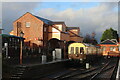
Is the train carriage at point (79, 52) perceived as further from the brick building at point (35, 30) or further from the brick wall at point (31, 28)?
the brick wall at point (31, 28)

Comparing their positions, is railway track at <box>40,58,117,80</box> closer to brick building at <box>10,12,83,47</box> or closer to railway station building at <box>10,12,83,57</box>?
railway station building at <box>10,12,83,57</box>

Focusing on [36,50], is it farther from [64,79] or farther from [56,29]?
[56,29]

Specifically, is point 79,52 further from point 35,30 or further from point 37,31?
point 35,30

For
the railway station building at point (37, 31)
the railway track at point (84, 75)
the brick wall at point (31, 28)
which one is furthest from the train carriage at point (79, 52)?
the brick wall at point (31, 28)

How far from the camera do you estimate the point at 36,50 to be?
20781 millimetres

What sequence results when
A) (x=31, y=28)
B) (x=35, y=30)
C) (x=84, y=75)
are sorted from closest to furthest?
(x=84, y=75) < (x=35, y=30) < (x=31, y=28)

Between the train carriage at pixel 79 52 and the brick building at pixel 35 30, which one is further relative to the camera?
the brick building at pixel 35 30

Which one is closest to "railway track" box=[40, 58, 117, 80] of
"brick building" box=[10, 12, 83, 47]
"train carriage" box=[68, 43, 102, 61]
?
"train carriage" box=[68, 43, 102, 61]

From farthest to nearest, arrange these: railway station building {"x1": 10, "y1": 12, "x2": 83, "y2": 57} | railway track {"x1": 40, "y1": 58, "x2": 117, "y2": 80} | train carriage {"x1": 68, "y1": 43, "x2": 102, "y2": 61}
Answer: railway station building {"x1": 10, "y1": 12, "x2": 83, "y2": 57} < train carriage {"x1": 68, "y1": 43, "x2": 102, "y2": 61} < railway track {"x1": 40, "y1": 58, "x2": 117, "y2": 80}

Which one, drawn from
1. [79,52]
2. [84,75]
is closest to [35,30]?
[79,52]

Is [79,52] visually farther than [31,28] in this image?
No

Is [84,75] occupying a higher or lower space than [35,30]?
lower

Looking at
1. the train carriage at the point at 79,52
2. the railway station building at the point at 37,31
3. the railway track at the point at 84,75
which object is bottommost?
the railway track at the point at 84,75

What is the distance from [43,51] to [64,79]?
9.25 meters
